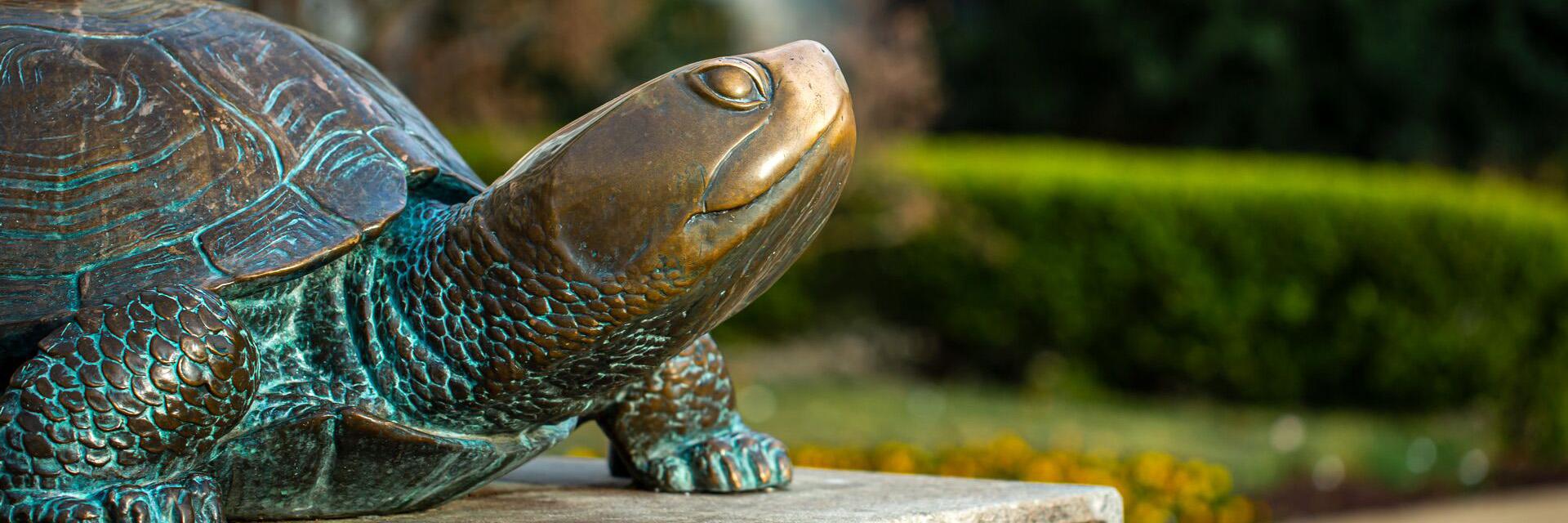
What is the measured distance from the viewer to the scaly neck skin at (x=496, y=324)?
1894 mm

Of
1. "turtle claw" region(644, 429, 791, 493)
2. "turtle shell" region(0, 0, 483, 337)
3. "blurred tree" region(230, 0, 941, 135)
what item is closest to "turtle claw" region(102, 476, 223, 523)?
"turtle shell" region(0, 0, 483, 337)

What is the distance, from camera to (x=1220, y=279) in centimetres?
843

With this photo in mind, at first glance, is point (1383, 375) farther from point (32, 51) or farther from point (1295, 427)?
point (32, 51)

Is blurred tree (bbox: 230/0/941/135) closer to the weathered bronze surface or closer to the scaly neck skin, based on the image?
the weathered bronze surface

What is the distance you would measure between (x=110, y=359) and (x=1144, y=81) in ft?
48.3

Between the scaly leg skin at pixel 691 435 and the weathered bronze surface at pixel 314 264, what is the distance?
1.02 ft

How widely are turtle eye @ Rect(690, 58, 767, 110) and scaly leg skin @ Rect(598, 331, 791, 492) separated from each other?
2.25ft

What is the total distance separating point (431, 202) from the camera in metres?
2.18

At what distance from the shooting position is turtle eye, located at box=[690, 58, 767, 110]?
1.88 meters

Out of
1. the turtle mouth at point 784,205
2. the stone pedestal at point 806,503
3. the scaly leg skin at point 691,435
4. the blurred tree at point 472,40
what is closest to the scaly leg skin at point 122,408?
the stone pedestal at point 806,503

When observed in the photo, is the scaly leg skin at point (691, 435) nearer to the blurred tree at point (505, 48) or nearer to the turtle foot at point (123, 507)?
the turtle foot at point (123, 507)

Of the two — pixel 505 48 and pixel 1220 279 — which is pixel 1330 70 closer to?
pixel 1220 279

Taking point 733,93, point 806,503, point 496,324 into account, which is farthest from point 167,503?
point 806,503

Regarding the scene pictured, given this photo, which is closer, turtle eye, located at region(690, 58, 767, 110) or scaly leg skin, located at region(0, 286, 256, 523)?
scaly leg skin, located at region(0, 286, 256, 523)
